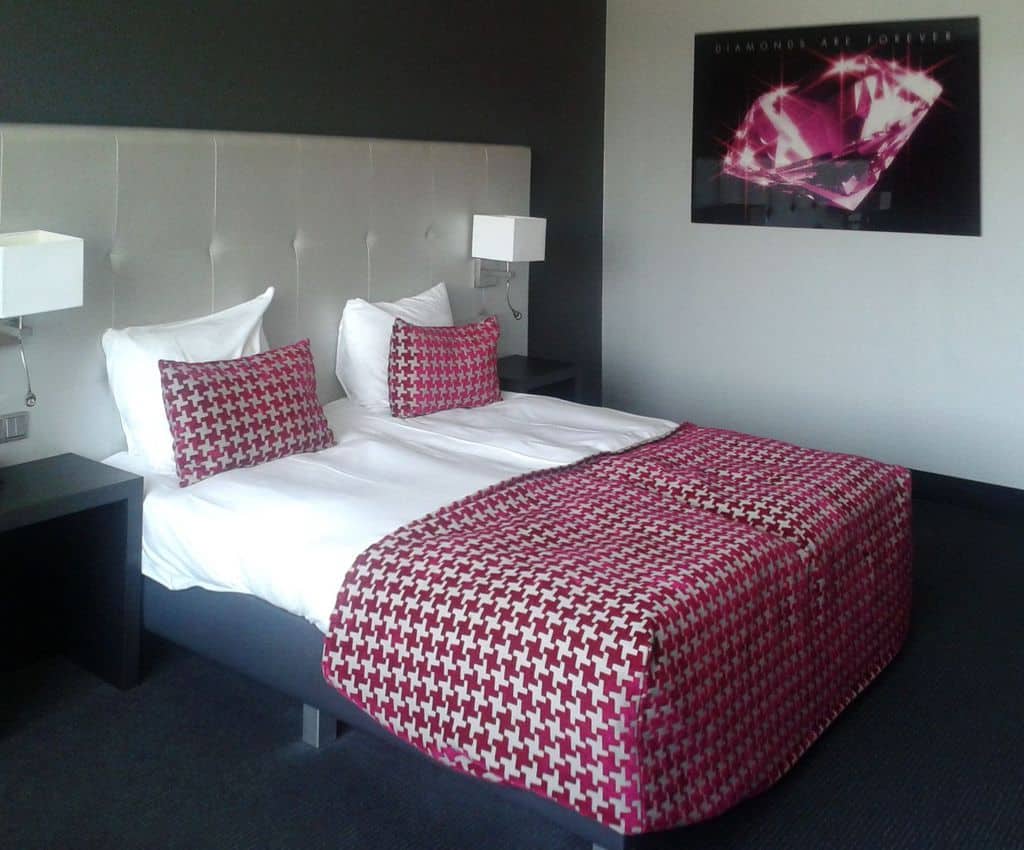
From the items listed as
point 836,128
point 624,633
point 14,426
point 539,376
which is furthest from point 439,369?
point 836,128

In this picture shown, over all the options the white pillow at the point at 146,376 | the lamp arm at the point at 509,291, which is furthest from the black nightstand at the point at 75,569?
the lamp arm at the point at 509,291

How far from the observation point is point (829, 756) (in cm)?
280

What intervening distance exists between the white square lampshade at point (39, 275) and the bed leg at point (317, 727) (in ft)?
4.15

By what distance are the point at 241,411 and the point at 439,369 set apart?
3.16 feet

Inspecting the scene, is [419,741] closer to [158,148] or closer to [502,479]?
[502,479]

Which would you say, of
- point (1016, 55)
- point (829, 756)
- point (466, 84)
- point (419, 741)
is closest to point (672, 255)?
point (466, 84)

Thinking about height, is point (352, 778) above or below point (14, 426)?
below

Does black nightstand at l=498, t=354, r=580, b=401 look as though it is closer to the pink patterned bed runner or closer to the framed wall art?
the framed wall art

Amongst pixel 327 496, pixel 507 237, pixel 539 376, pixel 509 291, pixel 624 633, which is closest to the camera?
pixel 624 633

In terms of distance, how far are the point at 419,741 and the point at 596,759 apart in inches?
18.0

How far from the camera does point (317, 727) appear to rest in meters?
2.80

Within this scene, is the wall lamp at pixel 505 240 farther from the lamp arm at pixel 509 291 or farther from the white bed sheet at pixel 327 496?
the white bed sheet at pixel 327 496

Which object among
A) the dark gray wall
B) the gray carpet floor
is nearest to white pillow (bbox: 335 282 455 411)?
the dark gray wall

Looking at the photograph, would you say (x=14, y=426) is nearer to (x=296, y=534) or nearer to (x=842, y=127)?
(x=296, y=534)
